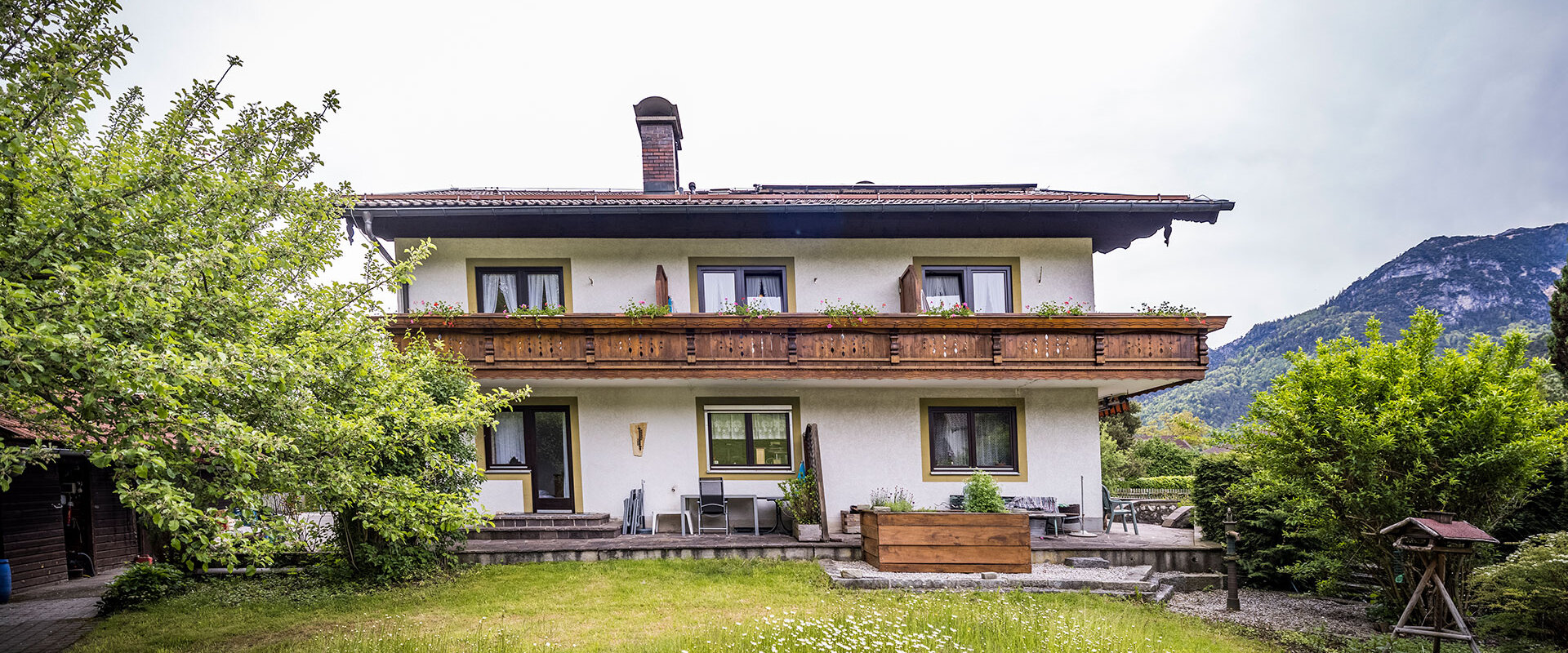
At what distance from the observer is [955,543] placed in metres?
9.05

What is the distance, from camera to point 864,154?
203 feet

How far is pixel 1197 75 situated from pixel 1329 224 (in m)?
30.6

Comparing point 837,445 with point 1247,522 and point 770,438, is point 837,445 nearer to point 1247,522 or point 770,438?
point 770,438

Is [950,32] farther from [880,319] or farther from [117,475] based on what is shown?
[117,475]

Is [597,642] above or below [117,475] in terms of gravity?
below

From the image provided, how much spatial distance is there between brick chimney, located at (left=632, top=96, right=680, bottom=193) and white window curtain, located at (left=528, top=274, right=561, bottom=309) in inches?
117

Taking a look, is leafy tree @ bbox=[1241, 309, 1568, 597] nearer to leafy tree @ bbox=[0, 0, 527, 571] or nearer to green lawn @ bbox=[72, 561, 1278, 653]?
green lawn @ bbox=[72, 561, 1278, 653]

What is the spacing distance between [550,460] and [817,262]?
6.07m

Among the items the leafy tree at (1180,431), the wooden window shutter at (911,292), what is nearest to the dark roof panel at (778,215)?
the wooden window shutter at (911,292)

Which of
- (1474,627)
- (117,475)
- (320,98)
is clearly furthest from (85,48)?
(1474,627)

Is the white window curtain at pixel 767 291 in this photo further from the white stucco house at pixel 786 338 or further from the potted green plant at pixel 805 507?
the potted green plant at pixel 805 507

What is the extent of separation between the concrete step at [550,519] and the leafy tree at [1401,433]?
378 inches

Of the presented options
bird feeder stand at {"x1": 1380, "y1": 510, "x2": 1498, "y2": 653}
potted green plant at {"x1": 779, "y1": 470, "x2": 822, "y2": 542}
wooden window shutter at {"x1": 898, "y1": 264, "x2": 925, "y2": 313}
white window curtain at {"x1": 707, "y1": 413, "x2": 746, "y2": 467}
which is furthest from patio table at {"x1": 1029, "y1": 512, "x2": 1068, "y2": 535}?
white window curtain at {"x1": 707, "y1": 413, "x2": 746, "y2": 467}

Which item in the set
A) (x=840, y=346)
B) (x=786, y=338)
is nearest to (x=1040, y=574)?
(x=840, y=346)
